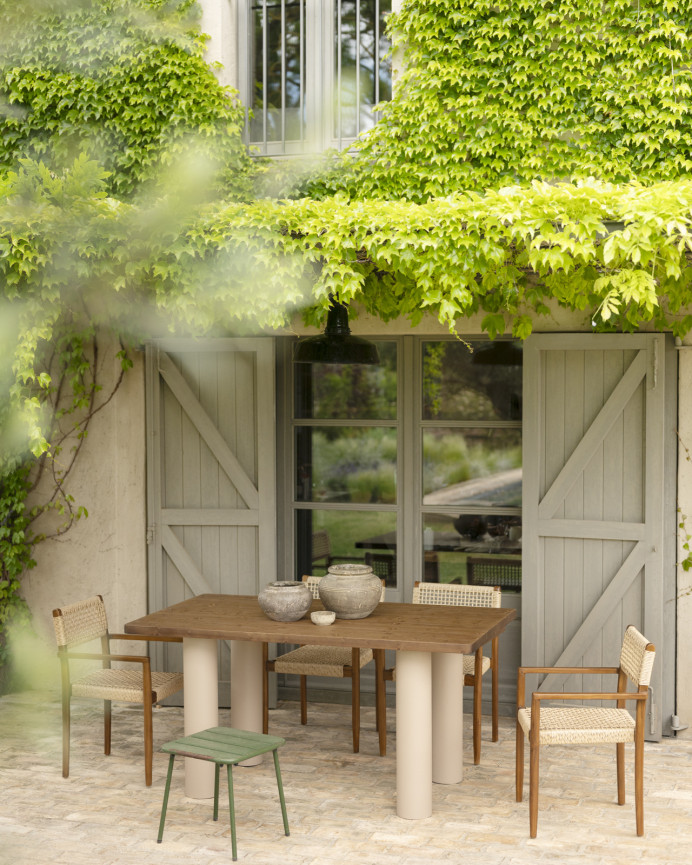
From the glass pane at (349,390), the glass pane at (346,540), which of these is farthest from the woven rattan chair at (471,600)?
the glass pane at (349,390)

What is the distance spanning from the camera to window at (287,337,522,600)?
587 cm

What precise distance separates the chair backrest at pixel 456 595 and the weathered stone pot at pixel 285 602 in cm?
93

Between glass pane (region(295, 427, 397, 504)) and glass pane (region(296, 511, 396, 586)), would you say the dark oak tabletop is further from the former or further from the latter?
glass pane (region(295, 427, 397, 504))

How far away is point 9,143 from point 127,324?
4.56 ft

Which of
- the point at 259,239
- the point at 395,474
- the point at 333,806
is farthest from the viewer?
the point at 395,474

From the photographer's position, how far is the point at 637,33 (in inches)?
213

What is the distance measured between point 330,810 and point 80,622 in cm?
163

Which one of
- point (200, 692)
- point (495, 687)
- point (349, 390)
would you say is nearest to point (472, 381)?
point (349, 390)

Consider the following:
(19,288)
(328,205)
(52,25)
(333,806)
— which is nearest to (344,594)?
(333,806)

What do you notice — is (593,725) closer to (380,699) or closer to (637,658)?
(637,658)

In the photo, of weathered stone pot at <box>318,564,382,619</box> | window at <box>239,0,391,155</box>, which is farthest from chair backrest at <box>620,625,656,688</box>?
window at <box>239,0,391,155</box>

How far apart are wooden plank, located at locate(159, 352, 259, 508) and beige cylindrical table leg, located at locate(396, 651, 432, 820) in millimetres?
2020

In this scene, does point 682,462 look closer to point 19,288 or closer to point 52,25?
point 19,288

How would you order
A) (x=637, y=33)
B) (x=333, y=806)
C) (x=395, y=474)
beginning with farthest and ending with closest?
1. (x=395, y=474)
2. (x=637, y=33)
3. (x=333, y=806)
